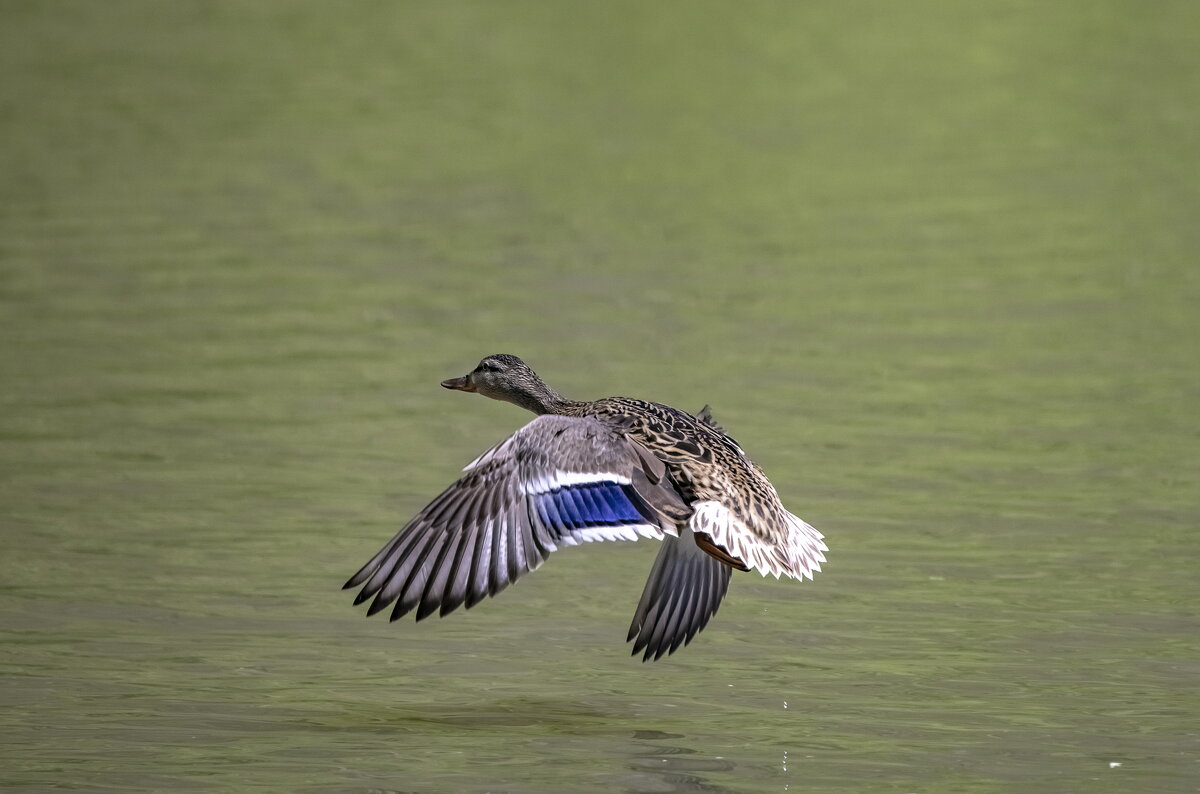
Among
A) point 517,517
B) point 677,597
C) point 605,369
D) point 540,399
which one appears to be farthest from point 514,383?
point 605,369

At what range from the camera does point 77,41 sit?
2489 centimetres

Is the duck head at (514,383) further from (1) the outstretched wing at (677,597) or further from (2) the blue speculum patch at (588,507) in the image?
(2) the blue speculum patch at (588,507)

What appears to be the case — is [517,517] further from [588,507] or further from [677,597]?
[677,597]

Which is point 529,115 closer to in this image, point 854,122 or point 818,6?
point 854,122

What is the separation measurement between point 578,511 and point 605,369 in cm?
536

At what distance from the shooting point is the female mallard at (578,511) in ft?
24.4

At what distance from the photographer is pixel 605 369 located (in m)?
12.9

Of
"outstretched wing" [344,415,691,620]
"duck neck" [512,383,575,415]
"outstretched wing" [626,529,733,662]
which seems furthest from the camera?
"duck neck" [512,383,575,415]

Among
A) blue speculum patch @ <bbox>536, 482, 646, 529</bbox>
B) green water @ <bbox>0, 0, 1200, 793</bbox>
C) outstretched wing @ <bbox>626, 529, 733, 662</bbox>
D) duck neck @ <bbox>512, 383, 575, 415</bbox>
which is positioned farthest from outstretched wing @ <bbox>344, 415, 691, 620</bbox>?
duck neck @ <bbox>512, 383, 575, 415</bbox>

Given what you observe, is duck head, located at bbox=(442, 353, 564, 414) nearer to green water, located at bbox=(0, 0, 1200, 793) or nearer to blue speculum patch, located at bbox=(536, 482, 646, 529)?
green water, located at bbox=(0, 0, 1200, 793)

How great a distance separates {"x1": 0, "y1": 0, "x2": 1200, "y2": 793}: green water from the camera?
7.75m

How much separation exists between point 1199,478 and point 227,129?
1256 centimetres

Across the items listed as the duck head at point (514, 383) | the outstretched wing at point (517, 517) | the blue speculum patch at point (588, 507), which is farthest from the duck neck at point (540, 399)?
the blue speculum patch at point (588, 507)

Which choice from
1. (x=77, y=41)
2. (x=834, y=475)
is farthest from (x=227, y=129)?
(x=834, y=475)
